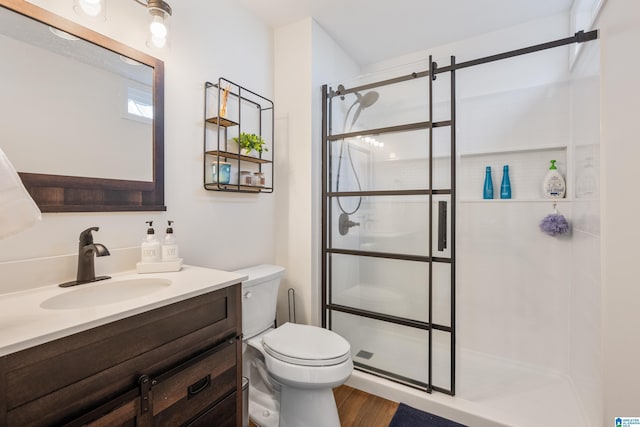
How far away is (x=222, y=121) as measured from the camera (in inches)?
65.4

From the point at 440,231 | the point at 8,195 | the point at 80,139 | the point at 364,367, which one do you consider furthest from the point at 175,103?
the point at 364,367

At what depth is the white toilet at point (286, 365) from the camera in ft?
4.32

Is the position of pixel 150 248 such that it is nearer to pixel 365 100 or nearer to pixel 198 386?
pixel 198 386

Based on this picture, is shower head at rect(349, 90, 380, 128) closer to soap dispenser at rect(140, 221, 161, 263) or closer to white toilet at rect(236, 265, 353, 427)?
white toilet at rect(236, 265, 353, 427)

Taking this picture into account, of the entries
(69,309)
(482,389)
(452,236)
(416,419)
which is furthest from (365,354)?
(69,309)

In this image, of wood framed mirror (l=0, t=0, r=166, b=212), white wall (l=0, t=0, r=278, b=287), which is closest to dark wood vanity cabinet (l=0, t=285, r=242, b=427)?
white wall (l=0, t=0, r=278, b=287)

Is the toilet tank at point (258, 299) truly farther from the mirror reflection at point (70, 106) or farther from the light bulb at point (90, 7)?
the light bulb at point (90, 7)

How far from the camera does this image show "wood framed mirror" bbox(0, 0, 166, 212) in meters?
1.02

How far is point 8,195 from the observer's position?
63 centimetres

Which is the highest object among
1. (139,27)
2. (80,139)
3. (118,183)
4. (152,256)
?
(139,27)

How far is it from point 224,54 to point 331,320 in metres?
1.88

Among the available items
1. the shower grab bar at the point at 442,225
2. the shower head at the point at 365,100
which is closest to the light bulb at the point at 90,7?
the shower head at the point at 365,100

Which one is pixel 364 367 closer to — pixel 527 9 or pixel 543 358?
pixel 543 358

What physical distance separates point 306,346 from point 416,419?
31.3 inches
